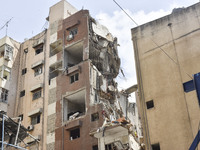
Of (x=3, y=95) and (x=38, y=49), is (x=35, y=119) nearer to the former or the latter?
(x=3, y=95)

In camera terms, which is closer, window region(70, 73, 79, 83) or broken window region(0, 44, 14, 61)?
window region(70, 73, 79, 83)

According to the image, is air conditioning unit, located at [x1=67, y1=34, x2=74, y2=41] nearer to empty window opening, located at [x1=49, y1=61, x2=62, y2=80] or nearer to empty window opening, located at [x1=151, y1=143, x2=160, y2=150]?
empty window opening, located at [x1=49, y1=61, x2=62, y2=80]

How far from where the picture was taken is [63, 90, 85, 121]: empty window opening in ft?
102

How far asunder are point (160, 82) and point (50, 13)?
24.2 metres

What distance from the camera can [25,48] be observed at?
40.0 m

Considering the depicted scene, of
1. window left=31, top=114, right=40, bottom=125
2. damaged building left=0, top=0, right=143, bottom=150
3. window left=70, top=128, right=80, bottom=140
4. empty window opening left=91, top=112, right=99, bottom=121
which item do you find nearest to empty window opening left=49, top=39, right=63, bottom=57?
damaged building left=0, top=0, right=143, bottom=150

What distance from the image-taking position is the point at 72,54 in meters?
36.3

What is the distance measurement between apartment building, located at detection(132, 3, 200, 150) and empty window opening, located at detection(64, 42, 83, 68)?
14301 mm

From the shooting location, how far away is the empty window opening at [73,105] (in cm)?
3097

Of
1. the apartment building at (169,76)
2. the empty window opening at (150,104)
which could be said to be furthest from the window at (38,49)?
the empty window opening at (150,104)

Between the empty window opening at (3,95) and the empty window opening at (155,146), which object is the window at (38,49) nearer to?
the empty window opening at (3,95)

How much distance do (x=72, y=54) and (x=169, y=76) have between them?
19150 mm

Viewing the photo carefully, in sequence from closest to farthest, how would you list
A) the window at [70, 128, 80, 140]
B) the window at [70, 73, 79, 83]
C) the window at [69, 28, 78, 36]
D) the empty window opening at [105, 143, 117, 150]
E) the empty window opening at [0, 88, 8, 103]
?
the empty window opening at [105, 143, 117, 150] < the window at [70, 128, 80, 140] < the window at [70, 73, 79, 83] < the window at [69, 28, 78, 36] < the empty window opening at [0, 88, 8, 103]

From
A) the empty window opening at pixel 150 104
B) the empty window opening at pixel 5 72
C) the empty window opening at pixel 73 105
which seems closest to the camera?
the empty window opening at pixel 150 104
